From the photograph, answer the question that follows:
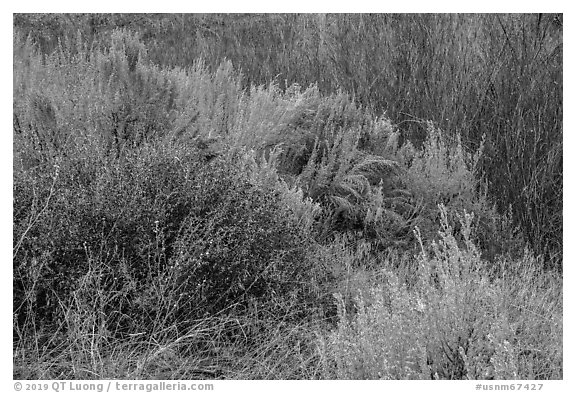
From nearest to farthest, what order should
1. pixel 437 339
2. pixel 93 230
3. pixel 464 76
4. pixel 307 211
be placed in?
pixel 437 339, pixel 93 230, pixel 307 211, pixel 464 76

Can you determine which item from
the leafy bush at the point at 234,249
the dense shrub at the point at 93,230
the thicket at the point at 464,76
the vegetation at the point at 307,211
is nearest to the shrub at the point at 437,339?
the vegetation at the point at 307,211

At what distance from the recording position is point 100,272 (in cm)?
307

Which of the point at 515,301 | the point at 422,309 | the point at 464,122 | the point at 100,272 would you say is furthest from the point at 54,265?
the point at 464,122

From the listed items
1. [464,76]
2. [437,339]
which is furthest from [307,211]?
[464,76]

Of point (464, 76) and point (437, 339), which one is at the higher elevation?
point (464, 76)

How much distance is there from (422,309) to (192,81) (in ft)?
10.5

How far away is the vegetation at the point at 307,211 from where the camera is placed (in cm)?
296

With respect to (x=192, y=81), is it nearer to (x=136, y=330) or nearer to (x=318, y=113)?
(x=318, y=113)

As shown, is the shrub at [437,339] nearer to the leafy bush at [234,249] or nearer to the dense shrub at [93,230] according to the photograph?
the leafy bush at [234,249]

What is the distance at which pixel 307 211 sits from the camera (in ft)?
13.3

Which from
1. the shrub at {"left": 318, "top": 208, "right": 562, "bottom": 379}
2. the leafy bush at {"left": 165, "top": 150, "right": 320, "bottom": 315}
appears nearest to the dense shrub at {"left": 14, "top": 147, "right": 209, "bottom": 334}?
the leafy bush at {"left": 165, "top": 150, "right": 320, "bottom": 315}

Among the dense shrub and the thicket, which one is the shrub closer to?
the dense shrub

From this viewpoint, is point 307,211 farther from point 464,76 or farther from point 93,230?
point 464,76

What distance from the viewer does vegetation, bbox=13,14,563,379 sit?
2.96m
